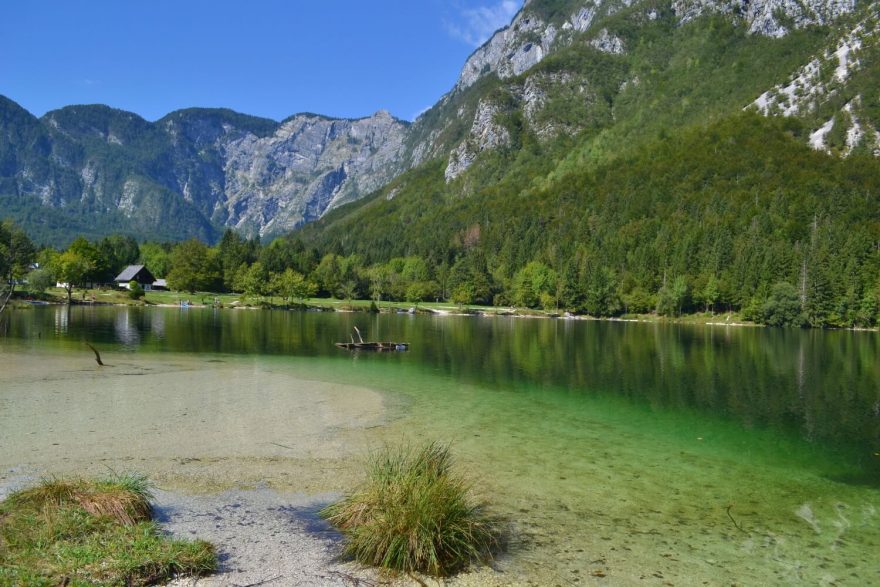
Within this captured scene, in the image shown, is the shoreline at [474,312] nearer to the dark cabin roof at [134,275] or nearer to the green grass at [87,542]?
the dark cabin roof at [134,275]

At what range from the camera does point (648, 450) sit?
68.8 feet

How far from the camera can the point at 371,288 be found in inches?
7052

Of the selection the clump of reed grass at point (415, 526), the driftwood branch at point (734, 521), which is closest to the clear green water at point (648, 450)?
the driftwood branch at point (734, 521)

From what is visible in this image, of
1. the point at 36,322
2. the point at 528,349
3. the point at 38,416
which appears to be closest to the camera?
the point at 38,416

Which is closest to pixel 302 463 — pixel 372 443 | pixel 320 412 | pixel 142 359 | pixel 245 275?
pixel 372 443

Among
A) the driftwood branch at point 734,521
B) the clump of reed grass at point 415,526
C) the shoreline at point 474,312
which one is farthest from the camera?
the shoreline at point 474,312

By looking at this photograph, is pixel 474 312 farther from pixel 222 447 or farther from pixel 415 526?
pixel 415 526

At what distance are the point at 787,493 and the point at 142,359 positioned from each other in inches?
1583

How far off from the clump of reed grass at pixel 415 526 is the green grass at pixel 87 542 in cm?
277

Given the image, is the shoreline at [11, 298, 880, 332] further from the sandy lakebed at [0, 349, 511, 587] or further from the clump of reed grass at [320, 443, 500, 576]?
the clump of reed grass at [320, 443, 500, 576]

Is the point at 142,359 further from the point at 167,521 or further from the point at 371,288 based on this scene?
the point at 371,288

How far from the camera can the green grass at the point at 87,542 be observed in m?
8.75

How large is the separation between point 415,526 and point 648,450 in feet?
43.7

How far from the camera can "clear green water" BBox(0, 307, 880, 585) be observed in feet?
38.9
